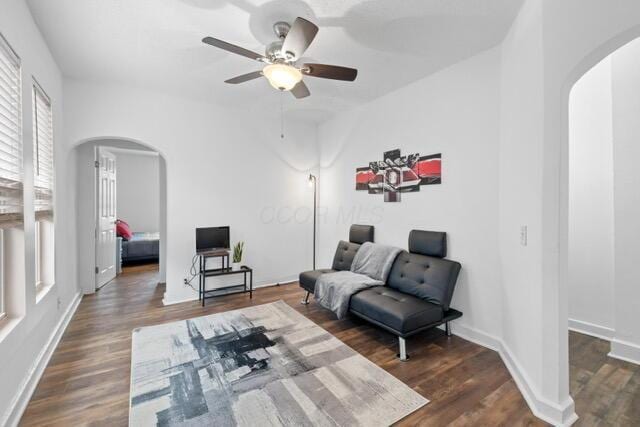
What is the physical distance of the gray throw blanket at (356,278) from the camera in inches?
121

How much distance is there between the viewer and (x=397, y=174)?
3670 millimetres

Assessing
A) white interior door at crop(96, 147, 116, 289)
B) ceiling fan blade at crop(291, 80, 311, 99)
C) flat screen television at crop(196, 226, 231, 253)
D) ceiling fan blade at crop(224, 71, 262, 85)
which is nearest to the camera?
ceiling fan blade at crop(224, 71, 262, 85)

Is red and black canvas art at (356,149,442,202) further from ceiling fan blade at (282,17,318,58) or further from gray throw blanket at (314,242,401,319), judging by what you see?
ceiling fan blade at (282,17,318,58)

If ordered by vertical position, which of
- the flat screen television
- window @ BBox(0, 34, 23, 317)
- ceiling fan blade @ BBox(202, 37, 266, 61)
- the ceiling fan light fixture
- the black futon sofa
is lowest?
the black futon sofa

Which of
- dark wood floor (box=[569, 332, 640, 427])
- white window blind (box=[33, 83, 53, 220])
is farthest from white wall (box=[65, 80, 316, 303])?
dark wood floor (box=[569, 332, 640, 427])

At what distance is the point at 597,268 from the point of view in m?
2.92

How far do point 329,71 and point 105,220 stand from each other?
453cm

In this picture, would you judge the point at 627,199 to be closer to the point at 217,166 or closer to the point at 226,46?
the point at 226,46

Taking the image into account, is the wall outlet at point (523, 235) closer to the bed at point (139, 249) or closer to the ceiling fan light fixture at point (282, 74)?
the ceiling fan light fixture at point (282, 74)

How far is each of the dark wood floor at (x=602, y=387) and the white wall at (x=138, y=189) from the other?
8704mm

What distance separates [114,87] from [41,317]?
274 cm

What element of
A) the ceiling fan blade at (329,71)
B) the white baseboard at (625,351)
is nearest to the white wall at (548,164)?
the white baseboard at (625,351)

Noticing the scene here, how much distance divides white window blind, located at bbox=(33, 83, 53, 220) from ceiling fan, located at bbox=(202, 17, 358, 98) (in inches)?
69.9

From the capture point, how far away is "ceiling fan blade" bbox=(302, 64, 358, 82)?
2.29 meters
